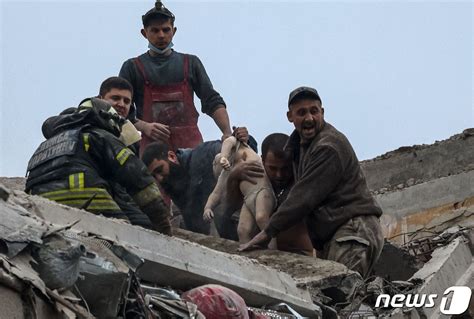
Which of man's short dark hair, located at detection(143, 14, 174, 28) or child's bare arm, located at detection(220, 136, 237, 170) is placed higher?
man's short dark hair, located at detection(143, 14, 174, 28)

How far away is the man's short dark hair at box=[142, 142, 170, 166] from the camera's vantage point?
40.0 ft

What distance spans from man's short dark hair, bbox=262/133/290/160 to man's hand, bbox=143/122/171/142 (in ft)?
4.32

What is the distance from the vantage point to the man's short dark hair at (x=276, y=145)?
11.9 metres

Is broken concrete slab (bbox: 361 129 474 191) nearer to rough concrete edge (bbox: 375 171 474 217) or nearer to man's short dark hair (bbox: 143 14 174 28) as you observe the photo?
rough concrete edge (bbox: 375 171 474 217)

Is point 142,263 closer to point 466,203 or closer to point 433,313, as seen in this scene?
point 433,313

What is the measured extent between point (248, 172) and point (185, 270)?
10.9 ft

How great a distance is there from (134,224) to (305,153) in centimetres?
230

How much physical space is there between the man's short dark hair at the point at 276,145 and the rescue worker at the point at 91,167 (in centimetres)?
217

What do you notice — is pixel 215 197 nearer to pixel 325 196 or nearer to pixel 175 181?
pixel 175 181

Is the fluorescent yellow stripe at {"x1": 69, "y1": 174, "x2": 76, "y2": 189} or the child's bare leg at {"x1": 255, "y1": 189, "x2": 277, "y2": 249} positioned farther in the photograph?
the child's bare leg at {"x1": 255, "y1": 189, "x2": 277, "y2": 249}

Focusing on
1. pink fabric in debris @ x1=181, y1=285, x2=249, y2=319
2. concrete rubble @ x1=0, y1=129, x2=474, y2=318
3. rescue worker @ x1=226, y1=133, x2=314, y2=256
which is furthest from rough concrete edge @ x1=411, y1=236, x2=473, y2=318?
pink fabric in debris @ x1=181, y1=285, x2=249, y2=319

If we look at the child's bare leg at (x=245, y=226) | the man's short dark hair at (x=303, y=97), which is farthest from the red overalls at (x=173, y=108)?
the man's short dark hair at (x=303, y=97)

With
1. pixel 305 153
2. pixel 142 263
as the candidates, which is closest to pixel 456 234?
pixel 305 153

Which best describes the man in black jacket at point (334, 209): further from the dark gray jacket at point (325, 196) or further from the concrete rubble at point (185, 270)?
the concrete rubble at point (185, 270)
